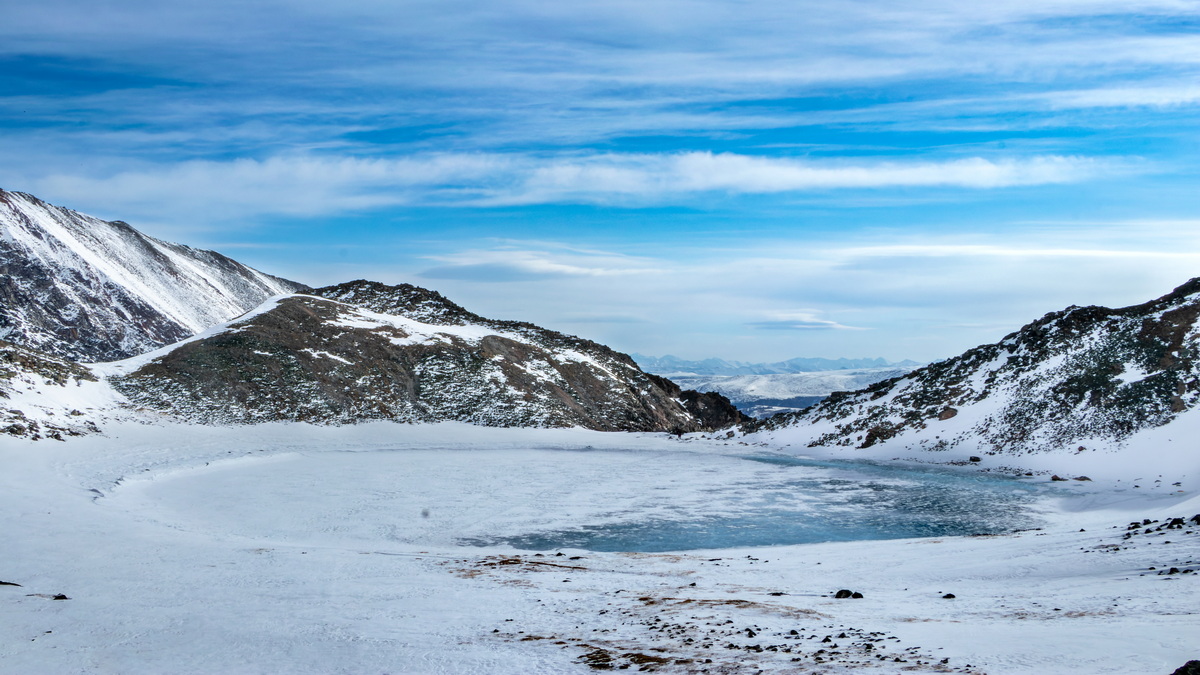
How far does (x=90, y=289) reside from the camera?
401 ft

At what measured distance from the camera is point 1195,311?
48.6 m

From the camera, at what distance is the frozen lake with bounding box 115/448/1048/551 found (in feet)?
81.0

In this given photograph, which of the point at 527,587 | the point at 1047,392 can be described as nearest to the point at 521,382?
the point at 1047,392

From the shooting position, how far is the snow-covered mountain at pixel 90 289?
10838 centimetres

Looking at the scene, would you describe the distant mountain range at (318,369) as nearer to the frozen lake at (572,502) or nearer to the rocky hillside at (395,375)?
the rocky hillside at (395,375)

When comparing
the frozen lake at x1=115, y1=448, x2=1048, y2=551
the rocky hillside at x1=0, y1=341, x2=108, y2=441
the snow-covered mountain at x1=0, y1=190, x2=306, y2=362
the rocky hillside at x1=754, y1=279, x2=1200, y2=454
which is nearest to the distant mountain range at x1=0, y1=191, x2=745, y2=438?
the rocky hillside at x1=0, y1=341, x2=108, y2=441

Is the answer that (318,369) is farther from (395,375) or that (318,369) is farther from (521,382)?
(521,382)

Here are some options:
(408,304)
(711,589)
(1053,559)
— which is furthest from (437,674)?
(408,304)

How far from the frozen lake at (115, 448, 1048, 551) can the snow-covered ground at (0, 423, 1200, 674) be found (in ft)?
0.84

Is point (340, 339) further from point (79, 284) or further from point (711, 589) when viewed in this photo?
point (79, 284)

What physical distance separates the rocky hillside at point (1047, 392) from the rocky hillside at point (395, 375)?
22.8m

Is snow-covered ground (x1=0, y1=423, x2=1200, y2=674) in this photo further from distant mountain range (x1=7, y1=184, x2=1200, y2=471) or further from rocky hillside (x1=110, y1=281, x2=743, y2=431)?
rocky hillside (x1=110, y1=281, x2=743, y2=431)

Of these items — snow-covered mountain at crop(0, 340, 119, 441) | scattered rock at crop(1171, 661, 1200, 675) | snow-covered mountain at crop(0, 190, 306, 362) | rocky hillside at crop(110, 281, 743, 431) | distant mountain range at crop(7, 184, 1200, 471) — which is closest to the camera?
scattered rock at crop(1171, 661, 1200, 675)

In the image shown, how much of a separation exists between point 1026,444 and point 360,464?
38529mm
